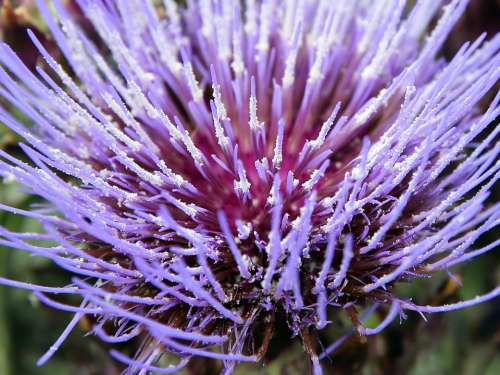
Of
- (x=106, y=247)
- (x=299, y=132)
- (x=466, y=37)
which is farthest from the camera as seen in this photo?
(x=466, y=37)

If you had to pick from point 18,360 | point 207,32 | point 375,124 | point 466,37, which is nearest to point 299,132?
point 375,124

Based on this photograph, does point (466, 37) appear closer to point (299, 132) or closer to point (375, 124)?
point (375, 124)

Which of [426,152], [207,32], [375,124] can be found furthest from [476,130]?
[207,32]

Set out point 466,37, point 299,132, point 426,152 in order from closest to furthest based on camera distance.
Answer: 1. point 426,152
2. point 299,132
3. point 466,37

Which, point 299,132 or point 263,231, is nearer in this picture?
point 263,231

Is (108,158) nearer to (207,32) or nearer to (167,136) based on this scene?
(167,136)

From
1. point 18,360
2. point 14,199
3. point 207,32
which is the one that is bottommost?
point 18,360

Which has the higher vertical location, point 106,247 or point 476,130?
point 476,130
